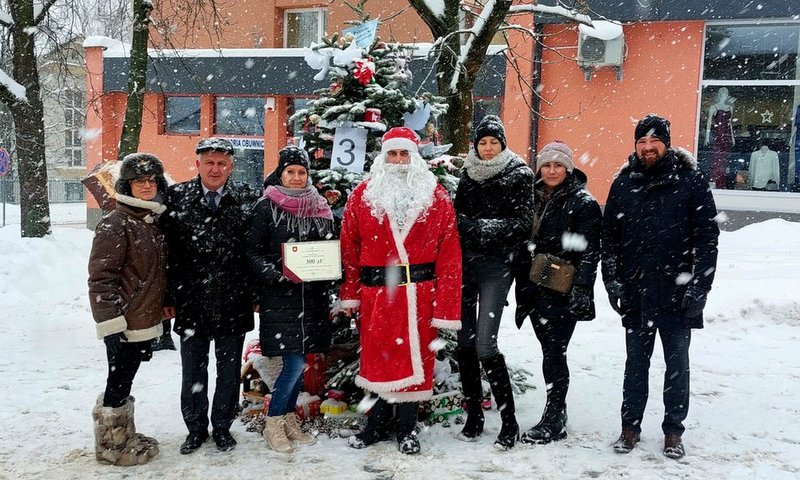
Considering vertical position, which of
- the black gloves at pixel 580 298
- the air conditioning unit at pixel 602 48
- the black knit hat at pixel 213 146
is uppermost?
the air conditioning unit at pixel 602 48

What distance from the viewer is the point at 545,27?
14.5 metres

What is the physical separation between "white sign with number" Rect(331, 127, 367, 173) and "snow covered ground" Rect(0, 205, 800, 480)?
6.75ft

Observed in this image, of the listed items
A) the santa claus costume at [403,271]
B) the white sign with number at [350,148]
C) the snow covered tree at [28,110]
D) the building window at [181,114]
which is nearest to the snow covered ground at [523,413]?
the santa claus costume at [403,271]

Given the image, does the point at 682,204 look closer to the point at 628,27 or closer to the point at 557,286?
the point at 557,286

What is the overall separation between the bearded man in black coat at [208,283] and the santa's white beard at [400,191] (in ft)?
3.00

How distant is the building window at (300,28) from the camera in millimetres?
19688

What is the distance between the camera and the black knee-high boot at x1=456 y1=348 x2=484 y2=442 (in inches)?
188

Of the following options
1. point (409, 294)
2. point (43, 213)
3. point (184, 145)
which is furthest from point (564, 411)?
point (184, 145)

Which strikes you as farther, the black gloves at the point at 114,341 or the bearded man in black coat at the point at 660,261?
the bearded man in black coat at the point at 660,261

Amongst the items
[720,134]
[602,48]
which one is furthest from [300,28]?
[720,134]

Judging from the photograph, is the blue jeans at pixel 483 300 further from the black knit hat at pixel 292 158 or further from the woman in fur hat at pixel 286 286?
the black knit hat at pixel 292 158

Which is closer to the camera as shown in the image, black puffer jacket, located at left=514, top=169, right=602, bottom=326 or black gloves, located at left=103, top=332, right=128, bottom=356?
black gloves, located at left=103, top=332, right=128, bottom=356

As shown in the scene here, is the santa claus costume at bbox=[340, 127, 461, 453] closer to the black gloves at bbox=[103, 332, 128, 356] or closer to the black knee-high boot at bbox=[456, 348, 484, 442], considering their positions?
the black knee-high boot at bbox=[456, 348, 484, 442]

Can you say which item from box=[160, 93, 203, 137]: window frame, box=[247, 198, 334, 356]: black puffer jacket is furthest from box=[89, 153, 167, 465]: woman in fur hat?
box=[160, 93, 203, 137]: window frame
